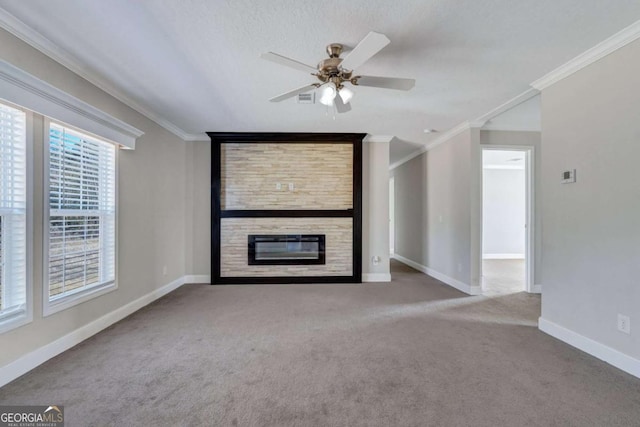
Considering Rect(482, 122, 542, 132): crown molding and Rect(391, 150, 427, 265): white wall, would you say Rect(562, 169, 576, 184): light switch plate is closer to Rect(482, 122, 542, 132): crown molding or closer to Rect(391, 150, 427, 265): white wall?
Rect(482, 122, 542, 132): crown molding

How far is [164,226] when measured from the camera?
410 cm

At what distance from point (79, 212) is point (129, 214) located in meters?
0.70

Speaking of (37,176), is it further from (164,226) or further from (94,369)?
(164,226)

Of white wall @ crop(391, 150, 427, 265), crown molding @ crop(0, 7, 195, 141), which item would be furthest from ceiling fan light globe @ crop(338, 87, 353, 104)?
white wall @ crop(391, 150, 427, 265)

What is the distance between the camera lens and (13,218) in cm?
201

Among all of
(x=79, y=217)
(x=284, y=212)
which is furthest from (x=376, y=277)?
(x=79, y=217)

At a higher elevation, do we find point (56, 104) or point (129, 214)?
point (56, 104)

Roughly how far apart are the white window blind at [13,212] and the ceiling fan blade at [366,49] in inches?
94.7

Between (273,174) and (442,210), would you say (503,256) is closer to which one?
(442,210)

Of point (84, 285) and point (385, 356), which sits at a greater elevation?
point (84, 285)

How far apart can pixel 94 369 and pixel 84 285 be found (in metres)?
0.91

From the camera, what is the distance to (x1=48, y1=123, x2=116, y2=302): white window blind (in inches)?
92.5

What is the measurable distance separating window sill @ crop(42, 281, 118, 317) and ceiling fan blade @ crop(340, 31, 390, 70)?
2.95 m

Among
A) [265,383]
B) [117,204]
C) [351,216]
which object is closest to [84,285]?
[117,204]
